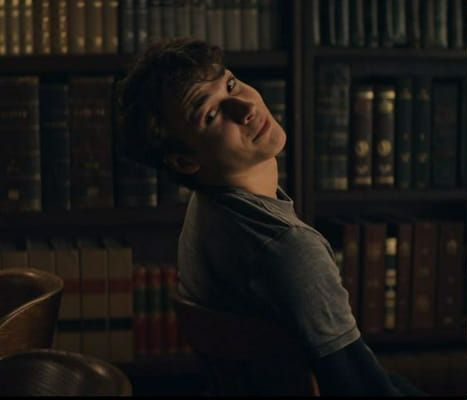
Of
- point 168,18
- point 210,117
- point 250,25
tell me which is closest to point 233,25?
point 250,25

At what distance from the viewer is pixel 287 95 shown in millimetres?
2236

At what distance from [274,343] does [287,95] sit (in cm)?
125

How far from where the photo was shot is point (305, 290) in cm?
114

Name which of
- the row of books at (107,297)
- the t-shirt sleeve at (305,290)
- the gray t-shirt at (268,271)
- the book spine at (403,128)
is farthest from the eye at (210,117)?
the book spine at (403,128)

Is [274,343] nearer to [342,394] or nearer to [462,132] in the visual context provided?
[342,394]

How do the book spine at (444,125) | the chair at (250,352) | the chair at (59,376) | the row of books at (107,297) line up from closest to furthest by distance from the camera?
the chair at (59,376) < the chair at (250,352) < the row of books at (107,297) < the book spine at (444,125)

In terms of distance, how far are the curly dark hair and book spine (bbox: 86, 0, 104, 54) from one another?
0.74 meters

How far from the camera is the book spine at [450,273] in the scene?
2.37 m

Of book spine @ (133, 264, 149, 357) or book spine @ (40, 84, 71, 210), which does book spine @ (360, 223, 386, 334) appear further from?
book spine @ (40, 84, 71, 210)

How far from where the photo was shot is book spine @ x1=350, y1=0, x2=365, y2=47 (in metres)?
2.20

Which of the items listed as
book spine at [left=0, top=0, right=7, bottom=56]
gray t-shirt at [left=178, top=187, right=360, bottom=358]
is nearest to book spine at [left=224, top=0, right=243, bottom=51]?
book spine at [left=0, top=0, right=7, bottom=56]

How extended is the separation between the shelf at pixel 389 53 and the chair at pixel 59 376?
1.43 metres

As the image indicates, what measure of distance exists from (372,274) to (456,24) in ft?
2.36

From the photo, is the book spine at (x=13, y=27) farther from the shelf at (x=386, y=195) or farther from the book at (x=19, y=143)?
the shelf at (x=386, y=195)
